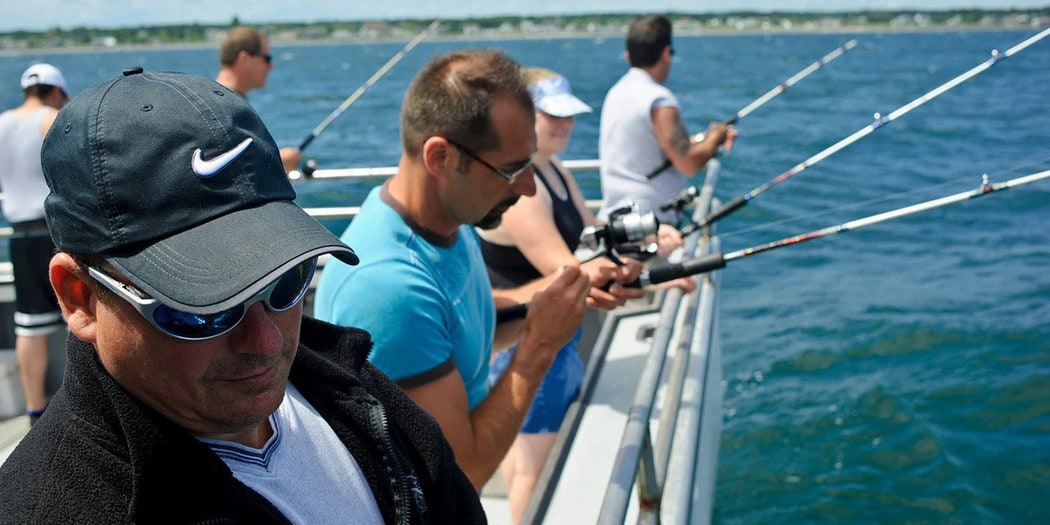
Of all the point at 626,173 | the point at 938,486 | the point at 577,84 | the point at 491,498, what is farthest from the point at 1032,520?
the point at 577,84

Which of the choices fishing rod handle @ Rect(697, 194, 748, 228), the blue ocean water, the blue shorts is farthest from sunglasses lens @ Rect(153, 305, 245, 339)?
the blue ocean water

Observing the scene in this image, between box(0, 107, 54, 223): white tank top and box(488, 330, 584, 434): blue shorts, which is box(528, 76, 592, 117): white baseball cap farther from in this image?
box(0, 107, 54, 223): white tank top

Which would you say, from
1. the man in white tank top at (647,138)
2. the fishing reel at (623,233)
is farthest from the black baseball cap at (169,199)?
the man in white tank top at (647,138)

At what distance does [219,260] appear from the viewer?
3.38 ft

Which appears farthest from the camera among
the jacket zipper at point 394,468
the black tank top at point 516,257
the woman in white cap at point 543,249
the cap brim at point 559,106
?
the cap brim at point 559,106

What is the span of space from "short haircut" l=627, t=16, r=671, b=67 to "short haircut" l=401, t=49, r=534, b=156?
8.43ft

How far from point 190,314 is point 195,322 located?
0.10 ft

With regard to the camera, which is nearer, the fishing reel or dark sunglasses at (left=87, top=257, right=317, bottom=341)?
dark sunglasses at (left=87, top=257, right=317, bottom=341)

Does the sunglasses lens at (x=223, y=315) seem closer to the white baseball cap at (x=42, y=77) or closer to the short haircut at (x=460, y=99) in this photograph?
the short haircut at (x=460, y=99)

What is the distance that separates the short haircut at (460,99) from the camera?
2.15 metres

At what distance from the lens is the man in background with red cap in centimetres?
419

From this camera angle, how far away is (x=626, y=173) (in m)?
4.58

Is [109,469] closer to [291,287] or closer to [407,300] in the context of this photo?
[291,287]

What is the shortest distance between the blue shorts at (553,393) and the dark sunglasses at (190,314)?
6.66 ft
